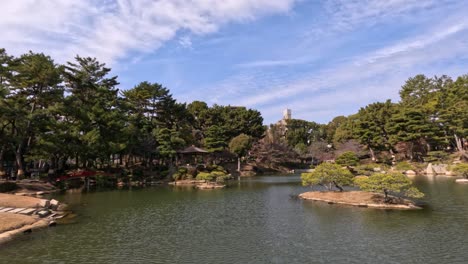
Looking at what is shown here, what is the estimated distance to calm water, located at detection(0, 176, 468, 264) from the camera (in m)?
11.5

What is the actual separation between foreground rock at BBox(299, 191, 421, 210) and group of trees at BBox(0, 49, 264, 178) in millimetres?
24106

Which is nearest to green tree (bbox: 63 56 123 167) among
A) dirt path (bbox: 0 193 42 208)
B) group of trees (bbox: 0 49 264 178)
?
group of trees (bbox: 0 49 264 178)

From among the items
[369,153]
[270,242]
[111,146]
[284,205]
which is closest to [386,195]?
[284,205]

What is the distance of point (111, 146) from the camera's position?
3681cm

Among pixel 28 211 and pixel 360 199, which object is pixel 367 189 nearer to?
pixel 360 199

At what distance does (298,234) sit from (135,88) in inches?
1734

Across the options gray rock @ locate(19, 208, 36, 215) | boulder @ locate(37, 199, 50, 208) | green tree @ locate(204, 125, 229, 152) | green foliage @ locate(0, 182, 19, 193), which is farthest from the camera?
green tree @ locate(204, 125, 229, 152)

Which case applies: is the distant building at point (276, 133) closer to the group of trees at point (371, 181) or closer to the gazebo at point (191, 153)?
the gazebo at point (191, 153)

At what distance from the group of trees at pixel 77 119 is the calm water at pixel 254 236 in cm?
1462

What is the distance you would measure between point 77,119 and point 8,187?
10.9 meters

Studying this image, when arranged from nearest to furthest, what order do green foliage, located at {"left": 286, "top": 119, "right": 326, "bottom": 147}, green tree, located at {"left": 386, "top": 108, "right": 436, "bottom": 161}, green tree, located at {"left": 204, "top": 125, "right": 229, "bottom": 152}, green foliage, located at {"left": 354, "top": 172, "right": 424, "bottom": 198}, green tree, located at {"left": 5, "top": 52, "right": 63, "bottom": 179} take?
green foliage, located at {"left": 354, "top": 172, "right": 424, "bottom": 198}
green tree, located at {"left": 5, "top": 52, "right": 63, "bottom": 179}
green tree, located at {"left": 386, "top": 108, "right": 436, "bottom": 161}
green tree, located at {"left": 204, "top": 125, "right": 229, "bottom": 152}
green foliage, located at {"left": 286, "top": 119, "right": 326, "bottom": 147}

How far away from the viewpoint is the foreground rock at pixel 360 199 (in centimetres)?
2000

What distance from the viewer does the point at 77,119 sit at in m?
37.1

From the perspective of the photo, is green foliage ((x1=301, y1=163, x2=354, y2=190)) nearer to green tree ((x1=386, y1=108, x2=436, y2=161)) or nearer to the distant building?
green tree ((x1=386, y1=108, x2=436, y2=161))
